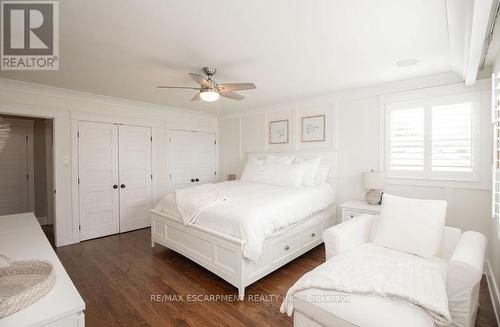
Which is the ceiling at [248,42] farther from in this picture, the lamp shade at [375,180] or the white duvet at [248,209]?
the white duvet at [248,209]

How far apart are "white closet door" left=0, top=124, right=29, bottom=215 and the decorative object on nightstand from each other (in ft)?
20.6

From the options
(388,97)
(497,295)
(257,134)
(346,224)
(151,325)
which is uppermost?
(388,97)

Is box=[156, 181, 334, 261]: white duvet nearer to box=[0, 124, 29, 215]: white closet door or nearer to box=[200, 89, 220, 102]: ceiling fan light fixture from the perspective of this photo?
box=[200, 89, 220, 102]: ceiling fan light fixture

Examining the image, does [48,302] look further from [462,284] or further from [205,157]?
A: [205,157]

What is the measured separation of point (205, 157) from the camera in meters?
5.59

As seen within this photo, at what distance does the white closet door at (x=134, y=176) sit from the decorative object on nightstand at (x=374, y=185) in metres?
3.83

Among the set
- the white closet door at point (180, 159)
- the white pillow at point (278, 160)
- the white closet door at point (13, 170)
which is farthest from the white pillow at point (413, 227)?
the white closet door at point (13, 170)

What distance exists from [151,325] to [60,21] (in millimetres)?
2499

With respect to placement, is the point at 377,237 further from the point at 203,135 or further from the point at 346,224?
the point at 203,135

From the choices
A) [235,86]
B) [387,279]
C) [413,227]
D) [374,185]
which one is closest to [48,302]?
[387,279]

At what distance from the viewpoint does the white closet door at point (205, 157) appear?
5.43 metres

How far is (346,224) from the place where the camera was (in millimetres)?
2244

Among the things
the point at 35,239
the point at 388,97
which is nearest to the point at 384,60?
the point at 388,97

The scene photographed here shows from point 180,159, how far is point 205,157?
66cm
